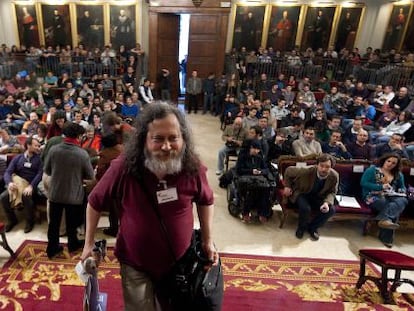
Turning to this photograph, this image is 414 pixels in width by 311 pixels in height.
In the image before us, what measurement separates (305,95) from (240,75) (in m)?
2.90

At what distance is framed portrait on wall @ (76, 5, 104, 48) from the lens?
1184 centimetres

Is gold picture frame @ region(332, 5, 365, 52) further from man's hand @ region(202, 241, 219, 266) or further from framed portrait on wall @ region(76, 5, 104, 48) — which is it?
man's hand @ region(202, 241, 219, 266)

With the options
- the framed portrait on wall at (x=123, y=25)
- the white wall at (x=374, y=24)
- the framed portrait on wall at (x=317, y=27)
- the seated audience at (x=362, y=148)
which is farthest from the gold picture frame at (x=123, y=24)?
the seated audience at (x=362, y=148)

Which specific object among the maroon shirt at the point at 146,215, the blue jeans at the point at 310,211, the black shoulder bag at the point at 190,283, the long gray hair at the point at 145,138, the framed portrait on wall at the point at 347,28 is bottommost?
the blue jeans at the point at 310,211

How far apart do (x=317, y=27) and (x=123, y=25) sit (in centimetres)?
757

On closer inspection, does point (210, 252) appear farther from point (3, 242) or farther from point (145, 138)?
point (3, 242)

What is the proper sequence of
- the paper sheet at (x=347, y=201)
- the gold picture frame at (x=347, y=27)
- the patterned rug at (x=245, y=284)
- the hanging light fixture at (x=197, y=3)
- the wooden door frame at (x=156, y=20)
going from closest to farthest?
the patterned rug at (x=245, y=284) → the paper sheet at (x=347, y=201) → the hanging light fixture at (x=197, y=3) → the wooden door frame at (x=156, y=20) → the gold picture frame at (x=347, y=27)

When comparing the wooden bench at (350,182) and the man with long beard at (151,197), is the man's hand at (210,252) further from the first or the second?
the wooden bench at (350,182)

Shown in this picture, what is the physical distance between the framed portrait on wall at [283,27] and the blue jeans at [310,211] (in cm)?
1014

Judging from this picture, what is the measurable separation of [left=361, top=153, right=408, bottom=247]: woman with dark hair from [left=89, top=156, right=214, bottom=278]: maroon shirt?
10.4 feet

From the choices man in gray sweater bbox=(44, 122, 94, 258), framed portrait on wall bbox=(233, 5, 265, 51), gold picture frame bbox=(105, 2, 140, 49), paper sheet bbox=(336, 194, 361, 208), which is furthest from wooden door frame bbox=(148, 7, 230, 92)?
man in gray sweater bbox=(44, 122, 94, 258)

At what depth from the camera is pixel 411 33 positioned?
11.3 metres

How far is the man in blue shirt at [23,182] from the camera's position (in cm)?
368

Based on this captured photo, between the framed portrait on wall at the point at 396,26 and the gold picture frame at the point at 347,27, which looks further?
the gold picture frame at the point at 347,27
